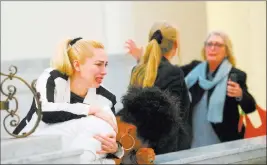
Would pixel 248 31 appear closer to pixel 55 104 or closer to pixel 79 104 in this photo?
pixel 79 104

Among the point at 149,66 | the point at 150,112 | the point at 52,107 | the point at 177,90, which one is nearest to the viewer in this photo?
the point at 52,107

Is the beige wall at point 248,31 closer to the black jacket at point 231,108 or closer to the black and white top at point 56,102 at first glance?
the black jacket at point 231,108

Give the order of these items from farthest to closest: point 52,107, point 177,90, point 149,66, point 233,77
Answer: point 233,77 → point 177,90 → point 149,66 → point 52,107

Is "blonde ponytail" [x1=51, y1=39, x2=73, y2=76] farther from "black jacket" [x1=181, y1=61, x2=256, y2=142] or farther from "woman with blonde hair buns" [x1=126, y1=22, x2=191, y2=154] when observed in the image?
"black jacket" [x1=181, y1=61, x2=256, y2=142]

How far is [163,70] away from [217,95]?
2.48 feet

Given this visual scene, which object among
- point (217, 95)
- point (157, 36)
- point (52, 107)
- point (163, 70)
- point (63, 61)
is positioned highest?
point (157, 36)

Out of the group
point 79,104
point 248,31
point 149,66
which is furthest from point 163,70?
point 248,31

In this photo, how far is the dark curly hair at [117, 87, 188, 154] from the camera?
333cm

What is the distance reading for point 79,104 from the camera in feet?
9.83

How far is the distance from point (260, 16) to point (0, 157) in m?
4.03

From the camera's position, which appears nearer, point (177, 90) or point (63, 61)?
point (63, 61)

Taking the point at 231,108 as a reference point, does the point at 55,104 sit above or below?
above

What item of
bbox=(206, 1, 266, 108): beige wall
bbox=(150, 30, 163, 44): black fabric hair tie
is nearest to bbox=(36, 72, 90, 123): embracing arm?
bbox=(150, 30, 163, 44): black fabric hair tie

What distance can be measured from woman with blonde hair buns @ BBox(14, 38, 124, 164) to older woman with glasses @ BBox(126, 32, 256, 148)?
1301mm
